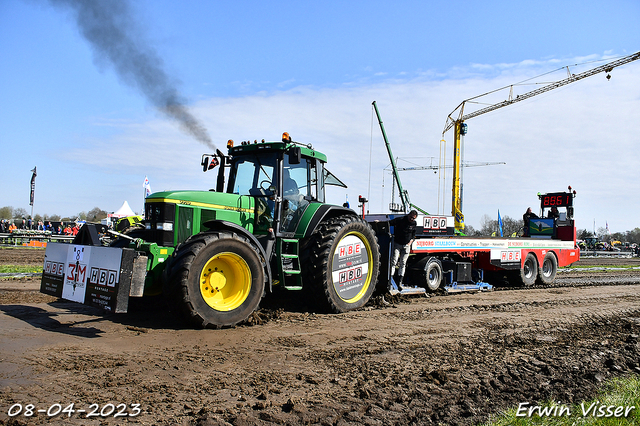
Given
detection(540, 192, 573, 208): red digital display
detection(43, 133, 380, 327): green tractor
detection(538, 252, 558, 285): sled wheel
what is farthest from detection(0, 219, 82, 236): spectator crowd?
detection(538, 252, 558, 285): sled wheel

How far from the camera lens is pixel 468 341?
587 cm

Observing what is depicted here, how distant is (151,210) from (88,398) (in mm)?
3373

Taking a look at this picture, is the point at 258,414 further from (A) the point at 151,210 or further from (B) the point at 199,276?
(A) the point at 151,210

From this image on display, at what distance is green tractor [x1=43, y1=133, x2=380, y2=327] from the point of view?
228 inches

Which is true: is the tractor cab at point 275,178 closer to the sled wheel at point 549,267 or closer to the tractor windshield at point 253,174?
the tractor windshield at point 253,174

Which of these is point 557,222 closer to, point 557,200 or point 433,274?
point 557,200

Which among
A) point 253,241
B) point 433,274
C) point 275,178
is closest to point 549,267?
point 433,274

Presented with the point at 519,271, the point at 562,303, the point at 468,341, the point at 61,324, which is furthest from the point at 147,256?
the point at 519,271

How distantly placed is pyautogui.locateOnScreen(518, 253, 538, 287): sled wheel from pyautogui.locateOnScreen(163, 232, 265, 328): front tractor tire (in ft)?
33.7

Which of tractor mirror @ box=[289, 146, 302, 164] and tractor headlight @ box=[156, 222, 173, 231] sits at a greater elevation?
tractor mirror @ box=[289, 146, 302, 164]

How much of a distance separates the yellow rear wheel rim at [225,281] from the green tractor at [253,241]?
0.04 feet

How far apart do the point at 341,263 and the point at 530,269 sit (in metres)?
8.92

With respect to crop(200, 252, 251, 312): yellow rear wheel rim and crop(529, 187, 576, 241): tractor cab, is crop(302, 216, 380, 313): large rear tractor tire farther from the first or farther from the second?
crop(529, 187, 576, 241): tractor cab

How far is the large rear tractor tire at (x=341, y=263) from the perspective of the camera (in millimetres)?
7320
